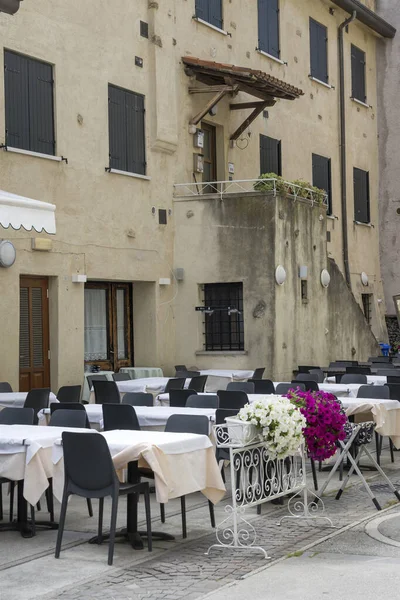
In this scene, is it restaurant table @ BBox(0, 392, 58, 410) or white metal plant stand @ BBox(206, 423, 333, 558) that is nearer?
white metal plant stand @ BBox(206, 423, 333, 558)

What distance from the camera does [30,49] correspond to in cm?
1602

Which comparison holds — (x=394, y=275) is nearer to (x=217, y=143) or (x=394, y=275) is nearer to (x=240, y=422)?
(x=217, y=143)

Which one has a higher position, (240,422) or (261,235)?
(261,235)

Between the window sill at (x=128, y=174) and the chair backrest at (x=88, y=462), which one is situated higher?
the window sill at (x=128, y=174)

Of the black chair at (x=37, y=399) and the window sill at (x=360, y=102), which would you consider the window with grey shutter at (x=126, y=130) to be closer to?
the black chair at (x=37, y=399)

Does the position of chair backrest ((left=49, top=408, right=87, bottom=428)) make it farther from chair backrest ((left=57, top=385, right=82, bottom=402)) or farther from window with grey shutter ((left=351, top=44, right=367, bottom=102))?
window with grey shutter ((left=351, top=44, right=367, bottom=102))

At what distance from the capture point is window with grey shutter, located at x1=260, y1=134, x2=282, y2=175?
22641 mm

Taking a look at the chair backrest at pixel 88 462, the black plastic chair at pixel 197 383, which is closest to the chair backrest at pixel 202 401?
the black plastic chair at pixel 197 383

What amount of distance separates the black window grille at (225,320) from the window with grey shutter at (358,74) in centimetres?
986

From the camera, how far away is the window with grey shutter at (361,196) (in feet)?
89.6

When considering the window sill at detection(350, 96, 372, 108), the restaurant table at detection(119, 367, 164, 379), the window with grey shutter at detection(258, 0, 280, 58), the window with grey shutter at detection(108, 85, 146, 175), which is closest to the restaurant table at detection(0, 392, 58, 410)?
the restaurant table at detection(119, 367, 164, 379)

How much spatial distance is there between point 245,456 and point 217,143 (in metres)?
13.8

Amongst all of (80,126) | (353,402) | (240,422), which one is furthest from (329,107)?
(240,422)

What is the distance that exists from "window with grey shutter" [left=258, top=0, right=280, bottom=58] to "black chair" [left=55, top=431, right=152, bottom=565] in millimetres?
16487
